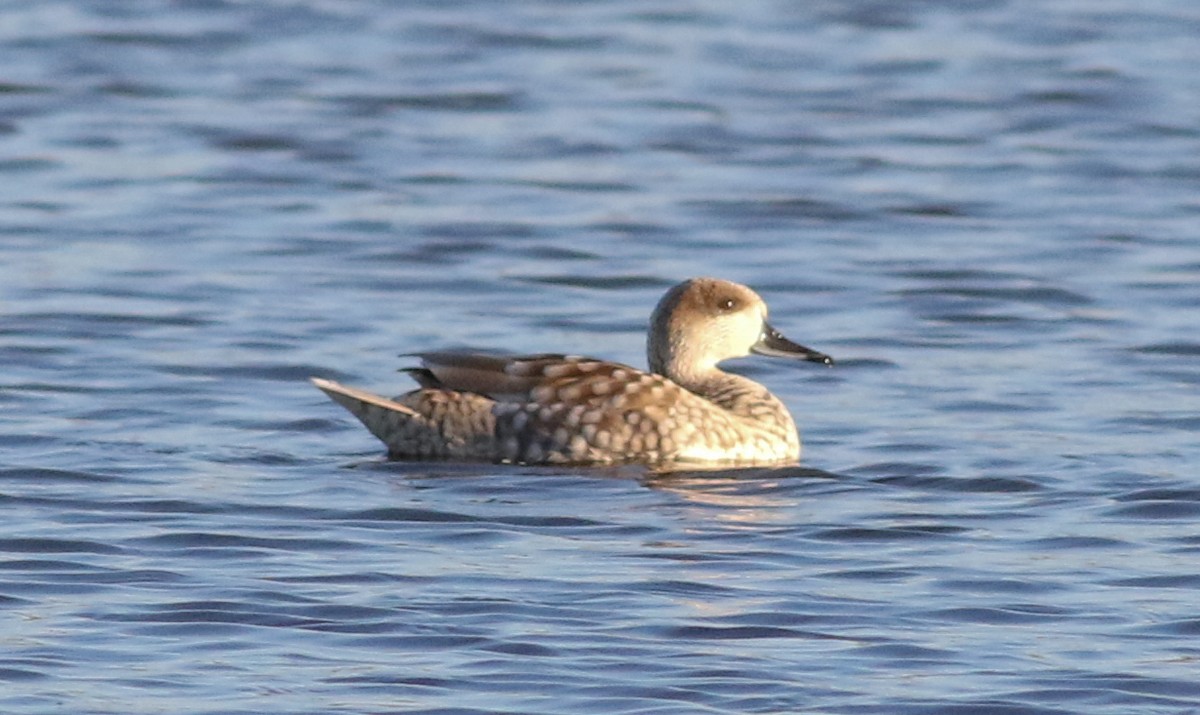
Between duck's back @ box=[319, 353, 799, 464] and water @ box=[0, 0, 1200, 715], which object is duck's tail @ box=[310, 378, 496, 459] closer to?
duck's back @ box=[319, 353, 799, 464]

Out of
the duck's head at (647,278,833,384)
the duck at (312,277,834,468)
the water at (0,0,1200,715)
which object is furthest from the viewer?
the duck's head at (647,278,833,384)

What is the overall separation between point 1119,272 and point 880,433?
4291 millimetres

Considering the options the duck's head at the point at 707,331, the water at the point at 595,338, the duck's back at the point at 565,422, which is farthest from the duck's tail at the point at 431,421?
the duck's head at the point at 707,331

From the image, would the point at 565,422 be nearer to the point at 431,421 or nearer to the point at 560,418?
the point at 560,418

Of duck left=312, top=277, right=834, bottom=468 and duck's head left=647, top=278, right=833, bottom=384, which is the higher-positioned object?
duck's head left=647, top=278, right=833, bottom=384

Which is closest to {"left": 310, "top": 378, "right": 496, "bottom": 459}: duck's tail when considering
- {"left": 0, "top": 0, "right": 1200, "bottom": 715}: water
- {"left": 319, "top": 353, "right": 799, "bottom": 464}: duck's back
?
{"left": 319, "top": 353, "right": 799, "bottom": 464}: duck's back

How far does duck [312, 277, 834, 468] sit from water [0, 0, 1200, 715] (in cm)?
19

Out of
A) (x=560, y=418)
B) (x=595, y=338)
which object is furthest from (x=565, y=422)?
(x=595, y=338)

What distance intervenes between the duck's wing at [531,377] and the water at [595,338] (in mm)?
365

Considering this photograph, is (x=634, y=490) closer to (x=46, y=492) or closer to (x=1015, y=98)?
(x=46, y=492)

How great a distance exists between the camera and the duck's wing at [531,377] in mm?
11203

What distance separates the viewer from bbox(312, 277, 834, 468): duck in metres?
11.1

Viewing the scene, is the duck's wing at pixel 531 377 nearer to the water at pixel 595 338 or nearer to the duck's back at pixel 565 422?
the duck's back at pixel 565 422

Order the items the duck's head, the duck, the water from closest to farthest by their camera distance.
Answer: the water, the duck, the duck's head
